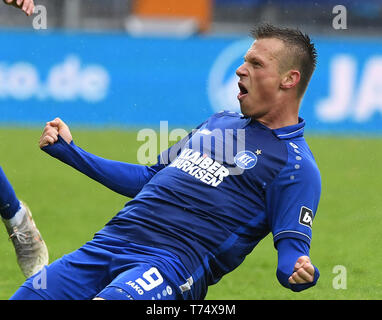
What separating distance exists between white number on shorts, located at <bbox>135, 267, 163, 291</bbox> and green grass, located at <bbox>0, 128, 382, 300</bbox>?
1655 millimetres

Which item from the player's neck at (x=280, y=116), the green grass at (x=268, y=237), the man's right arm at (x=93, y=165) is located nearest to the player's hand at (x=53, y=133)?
the man's right arm at (x=93, y=165)

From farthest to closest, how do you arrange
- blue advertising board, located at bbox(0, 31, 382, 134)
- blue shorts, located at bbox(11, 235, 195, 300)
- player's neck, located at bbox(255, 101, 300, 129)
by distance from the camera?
1. blue advertising board, located at bbox(0, 31, 382, 134)
2. player's neck, located at bbox(255, 101, 300, 129)
3. blue shorts, located at bbox(11, 235, 195, 300)

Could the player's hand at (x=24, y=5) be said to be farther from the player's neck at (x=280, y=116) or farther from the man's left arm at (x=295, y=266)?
the man's left arm at (x=295, y=266)

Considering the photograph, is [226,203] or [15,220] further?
[15,220]

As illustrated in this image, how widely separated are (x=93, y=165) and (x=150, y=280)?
0.76 meters

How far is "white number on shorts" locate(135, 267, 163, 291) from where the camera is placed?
3.48 m

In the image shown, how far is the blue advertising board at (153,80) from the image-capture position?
1318cm

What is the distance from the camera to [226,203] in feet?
12.4

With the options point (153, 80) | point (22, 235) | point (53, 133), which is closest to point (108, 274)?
point (53, 133)

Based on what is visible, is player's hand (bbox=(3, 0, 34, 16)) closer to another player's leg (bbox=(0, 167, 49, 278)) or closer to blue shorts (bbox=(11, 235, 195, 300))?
another player's leg (bbox=(0, 167, 49, 278))

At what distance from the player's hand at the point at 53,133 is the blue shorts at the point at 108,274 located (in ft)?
1.72

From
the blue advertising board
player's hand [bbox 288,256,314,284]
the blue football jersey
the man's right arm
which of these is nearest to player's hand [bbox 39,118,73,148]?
the man's right arm

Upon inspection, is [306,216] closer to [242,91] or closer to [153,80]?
[242,91]
